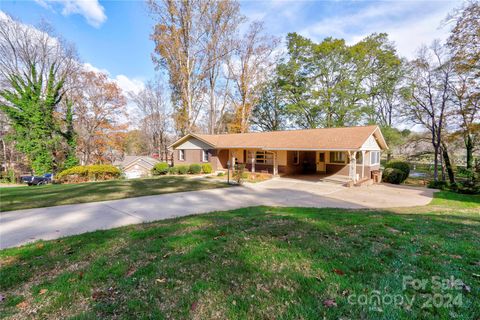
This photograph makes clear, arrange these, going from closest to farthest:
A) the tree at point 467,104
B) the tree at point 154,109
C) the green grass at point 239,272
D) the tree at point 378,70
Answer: the green grass at point 239,272
the tree at point 467,104
the tree at point 378,70
the tree at point 154,109

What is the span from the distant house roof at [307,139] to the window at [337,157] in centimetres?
160

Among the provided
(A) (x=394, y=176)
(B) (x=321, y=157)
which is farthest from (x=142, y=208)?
(A) (x=394, y=176)

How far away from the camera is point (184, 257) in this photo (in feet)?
10.4

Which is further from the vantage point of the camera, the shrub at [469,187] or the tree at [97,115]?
the tree at [97,115]

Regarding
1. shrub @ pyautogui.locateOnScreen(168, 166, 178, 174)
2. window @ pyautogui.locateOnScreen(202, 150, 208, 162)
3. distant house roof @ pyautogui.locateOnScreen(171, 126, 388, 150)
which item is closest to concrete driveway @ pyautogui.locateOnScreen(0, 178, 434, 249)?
distant house roof @ pyautogui.locateOnScreen(171, 126, 388, 150)

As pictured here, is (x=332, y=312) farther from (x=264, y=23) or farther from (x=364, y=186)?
(x=264, y=23)

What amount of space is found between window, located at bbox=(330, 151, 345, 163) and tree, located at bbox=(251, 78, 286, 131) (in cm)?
1267

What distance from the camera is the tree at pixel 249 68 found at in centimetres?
2608

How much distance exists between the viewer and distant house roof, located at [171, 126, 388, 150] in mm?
13305

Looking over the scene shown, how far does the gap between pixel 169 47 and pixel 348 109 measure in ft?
64.4

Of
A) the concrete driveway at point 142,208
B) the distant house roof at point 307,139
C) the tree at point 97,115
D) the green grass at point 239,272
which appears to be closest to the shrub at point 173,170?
the distant house roof at point 307,139

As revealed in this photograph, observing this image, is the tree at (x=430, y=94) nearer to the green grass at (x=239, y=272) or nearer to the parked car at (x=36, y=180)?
the green grass at (x=239, y=272)

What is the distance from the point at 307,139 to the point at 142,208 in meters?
12.2

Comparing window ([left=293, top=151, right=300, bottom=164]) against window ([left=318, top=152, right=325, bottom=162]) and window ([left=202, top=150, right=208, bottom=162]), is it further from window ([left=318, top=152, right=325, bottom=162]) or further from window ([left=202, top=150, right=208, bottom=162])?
window ([left=202, top=150, right=208, bottom=162])
